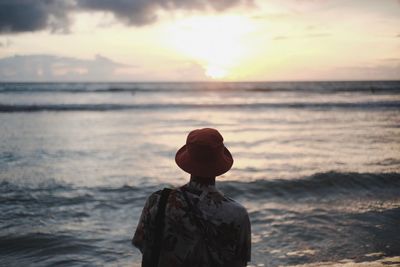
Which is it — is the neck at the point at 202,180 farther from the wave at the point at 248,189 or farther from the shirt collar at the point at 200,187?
the wave at the point at 248,189

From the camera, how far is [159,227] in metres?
2.38

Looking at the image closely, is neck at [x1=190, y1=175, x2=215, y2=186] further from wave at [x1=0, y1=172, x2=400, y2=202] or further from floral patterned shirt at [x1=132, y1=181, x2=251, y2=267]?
wave at [x1=0, y1=172, x2=400, y2=202]

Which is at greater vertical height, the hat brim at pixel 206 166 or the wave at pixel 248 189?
the hat brim at pixel 206 166

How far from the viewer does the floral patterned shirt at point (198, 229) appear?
2.34 metres

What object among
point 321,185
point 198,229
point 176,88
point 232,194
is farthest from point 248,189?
point 176,88

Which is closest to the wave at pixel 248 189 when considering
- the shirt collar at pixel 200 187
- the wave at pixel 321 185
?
the wave at pixel 321 185

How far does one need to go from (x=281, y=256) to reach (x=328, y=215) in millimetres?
1827

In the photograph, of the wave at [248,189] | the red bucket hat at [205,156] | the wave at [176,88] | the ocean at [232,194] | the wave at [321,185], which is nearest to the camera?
the red bucket hat at [205,156]

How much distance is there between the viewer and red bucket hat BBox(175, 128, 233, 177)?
2.31 meters

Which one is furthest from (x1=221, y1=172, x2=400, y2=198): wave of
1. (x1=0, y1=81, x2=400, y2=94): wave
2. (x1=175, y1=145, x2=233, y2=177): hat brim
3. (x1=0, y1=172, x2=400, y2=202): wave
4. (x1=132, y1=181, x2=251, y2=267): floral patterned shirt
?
(x1=0, y1=81, x2=400, y2=94): wave

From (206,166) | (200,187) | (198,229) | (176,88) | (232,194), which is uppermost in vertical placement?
(176,88)

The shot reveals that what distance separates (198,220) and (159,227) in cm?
22

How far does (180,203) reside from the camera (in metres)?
2.34

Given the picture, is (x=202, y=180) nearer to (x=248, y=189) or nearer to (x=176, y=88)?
(x=248, y=189)
